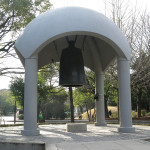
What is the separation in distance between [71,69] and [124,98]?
2670 millimetres

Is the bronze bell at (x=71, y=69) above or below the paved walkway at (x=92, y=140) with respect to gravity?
above

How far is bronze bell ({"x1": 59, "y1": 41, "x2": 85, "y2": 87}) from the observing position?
994 centimetres

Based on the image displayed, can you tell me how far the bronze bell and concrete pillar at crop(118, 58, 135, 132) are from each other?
1.75 m

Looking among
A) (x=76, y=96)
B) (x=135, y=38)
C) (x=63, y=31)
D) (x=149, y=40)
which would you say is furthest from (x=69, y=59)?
(x=76, y=96)

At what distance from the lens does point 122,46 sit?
32.6 feet

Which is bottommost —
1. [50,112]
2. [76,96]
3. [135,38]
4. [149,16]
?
[50,112]

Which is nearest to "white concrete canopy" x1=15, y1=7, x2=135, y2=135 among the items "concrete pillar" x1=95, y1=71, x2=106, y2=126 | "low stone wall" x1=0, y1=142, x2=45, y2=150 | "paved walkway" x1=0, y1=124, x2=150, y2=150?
"paved walkway" x1=0, y1=124, x2=150, y2=150

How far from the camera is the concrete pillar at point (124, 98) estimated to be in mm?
9672

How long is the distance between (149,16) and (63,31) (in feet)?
45.6

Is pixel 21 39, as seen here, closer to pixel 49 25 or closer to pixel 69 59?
pixel 49 25

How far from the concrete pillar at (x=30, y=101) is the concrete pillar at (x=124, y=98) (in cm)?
372

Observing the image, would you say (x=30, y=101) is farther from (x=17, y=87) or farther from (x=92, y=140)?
(x=17, y=87)

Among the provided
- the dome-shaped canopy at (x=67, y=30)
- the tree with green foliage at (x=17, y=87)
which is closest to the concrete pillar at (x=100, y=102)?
the dome-shaped canopy at (x=67, y=30)

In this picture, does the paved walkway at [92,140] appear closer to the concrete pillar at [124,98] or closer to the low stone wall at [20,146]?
the low stone wall at [20,146]
